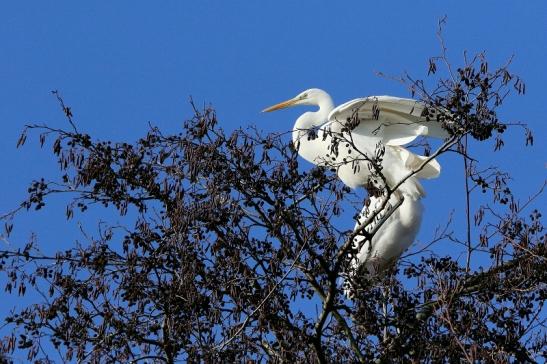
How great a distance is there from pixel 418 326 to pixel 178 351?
1692 millimetres

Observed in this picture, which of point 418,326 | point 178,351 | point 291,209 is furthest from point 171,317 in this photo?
Answer: point 418,326

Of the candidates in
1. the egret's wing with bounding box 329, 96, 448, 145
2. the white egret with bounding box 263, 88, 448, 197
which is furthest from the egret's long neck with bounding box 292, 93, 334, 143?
the egret's wing with bounding box 329, 96, 448, 145

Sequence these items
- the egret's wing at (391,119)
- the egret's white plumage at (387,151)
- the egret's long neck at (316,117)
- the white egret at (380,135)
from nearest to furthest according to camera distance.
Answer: the egret's wing at (391,119) → the white egret at (380,135) → the egret's white plumage at (387,151) → the egret's long neck at (316,117)

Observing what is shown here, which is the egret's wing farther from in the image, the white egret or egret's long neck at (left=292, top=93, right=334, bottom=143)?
egret's long neck at (left=292, top=93, right=334, bottom=143)

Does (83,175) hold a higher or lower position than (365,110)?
lower

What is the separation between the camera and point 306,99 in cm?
1502

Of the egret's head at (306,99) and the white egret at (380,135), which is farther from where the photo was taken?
the egret's head at (306,99)

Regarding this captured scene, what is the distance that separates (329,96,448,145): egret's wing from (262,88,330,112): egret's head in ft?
4.32

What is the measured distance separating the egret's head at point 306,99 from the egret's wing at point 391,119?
132 centimetres

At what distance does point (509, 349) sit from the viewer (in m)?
9.16

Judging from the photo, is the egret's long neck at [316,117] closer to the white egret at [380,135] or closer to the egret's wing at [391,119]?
the white egret at [380,135]

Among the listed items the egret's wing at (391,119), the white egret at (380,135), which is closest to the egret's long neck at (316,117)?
the white egret at (380,135)

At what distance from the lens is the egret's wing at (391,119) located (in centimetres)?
1262

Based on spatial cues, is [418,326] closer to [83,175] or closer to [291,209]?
[291,209]
